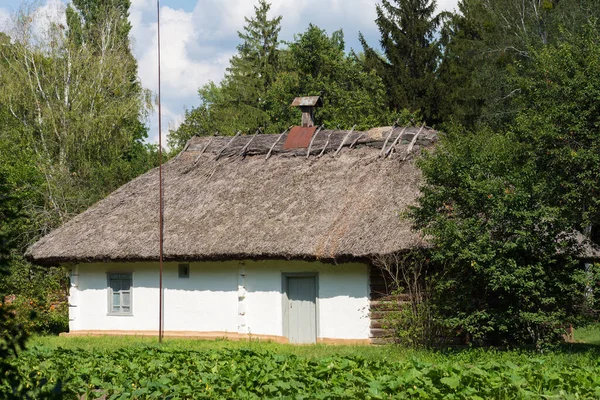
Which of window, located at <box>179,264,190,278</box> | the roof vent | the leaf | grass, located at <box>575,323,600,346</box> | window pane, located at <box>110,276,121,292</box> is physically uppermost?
the roof vent

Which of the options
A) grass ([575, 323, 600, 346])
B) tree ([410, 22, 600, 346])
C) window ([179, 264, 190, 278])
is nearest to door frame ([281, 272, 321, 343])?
window ([179, 264, 190, 278])

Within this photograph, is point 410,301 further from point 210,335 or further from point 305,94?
point 305,94

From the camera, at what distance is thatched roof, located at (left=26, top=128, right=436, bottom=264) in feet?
60.4

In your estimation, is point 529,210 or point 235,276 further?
point 235,276

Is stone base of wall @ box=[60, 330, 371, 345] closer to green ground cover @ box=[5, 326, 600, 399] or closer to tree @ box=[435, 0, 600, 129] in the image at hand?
green ground cover @ box=[5, 326, 600, 399]

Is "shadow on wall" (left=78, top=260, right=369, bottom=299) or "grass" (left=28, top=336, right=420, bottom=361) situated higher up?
"shadow on wall" (left=78, top=260, right=369, bottom=299)

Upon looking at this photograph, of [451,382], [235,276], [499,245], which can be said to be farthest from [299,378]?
[235,276]

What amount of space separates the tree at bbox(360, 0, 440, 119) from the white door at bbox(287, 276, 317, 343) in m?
20.3

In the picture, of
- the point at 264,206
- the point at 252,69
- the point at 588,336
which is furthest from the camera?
the point at 252,69

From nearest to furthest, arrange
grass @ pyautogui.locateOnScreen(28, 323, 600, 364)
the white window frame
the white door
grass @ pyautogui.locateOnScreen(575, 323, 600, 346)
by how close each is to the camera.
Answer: grass @ pyautogui.locateOnScreen(28, 323, 600, 364)
the white door
grass @ pyautogui.locateOnScreen(575, 323, 600, 346)
the white window frame

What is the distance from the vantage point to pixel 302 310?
19.0 metres

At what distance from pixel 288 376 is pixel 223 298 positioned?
959 centimetres

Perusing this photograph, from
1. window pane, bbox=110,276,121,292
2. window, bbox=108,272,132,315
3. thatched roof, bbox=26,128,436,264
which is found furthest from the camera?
window pane, bbox=110,276,121,292

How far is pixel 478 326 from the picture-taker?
1584 centimetres
